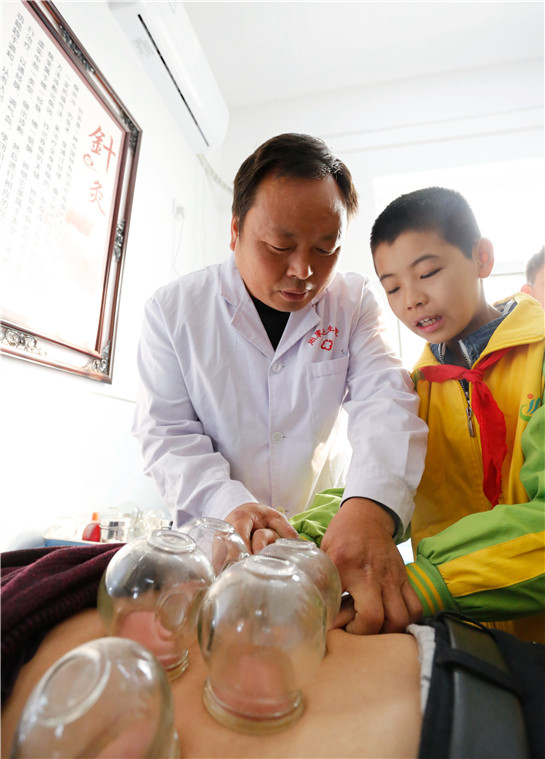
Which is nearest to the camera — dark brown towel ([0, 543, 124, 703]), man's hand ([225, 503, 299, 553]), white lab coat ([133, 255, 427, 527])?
dark brown towel ([0, 543, 124, 703])

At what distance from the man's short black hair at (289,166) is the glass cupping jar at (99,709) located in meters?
0.87

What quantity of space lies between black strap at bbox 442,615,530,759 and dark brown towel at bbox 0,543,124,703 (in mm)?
329

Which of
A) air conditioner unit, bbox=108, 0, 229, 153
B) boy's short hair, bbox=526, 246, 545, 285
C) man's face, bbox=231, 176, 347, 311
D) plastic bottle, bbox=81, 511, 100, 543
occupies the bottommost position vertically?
plastic bottle, bbox=81, 511, 100, 543

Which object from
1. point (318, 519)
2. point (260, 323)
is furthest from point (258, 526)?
point (260, 323)

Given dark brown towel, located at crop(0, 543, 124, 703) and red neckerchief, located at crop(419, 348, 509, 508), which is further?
red neckerchief, located at crop(419, 348, 509, 508)

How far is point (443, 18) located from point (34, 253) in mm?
2236

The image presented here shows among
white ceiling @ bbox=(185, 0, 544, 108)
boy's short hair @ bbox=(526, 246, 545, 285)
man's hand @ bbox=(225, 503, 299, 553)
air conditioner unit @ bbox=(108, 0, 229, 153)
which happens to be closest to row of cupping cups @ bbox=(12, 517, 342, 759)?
man's hand @ bbox=(225, 503, 299, 553)

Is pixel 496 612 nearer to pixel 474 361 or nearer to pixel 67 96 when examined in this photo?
pixel 474 361

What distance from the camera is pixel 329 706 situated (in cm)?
35

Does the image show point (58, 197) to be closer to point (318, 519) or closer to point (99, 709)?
point (318, 519)

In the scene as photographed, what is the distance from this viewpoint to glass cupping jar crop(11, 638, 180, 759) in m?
0.24

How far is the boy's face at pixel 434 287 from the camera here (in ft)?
2.87

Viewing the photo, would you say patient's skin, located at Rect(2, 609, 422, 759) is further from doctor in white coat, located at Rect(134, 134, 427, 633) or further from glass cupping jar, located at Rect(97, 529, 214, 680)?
doctor in white coat, located at Rect(134, 134, 427, 633)

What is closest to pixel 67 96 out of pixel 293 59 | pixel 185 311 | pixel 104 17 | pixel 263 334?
pixel 104 17
